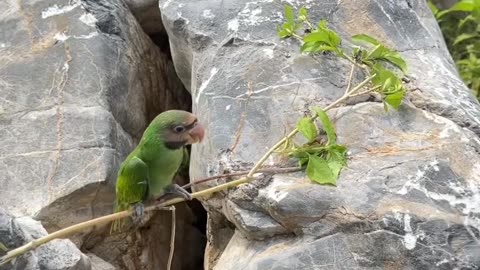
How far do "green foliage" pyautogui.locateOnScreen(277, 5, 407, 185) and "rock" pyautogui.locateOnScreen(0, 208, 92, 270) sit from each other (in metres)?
0.65

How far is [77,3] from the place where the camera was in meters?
3.00

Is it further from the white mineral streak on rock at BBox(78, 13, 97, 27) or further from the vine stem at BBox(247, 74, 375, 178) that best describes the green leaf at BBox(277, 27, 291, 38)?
the white mineral streak on rock at BBox(78, 13, 97, 27)

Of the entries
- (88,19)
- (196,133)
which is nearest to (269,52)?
(196,133)

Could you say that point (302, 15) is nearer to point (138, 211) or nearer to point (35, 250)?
point (138, 211)

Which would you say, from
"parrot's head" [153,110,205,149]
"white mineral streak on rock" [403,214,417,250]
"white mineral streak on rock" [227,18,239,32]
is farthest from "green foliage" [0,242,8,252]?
"white mineral streak on rock" [227,18,239,32]

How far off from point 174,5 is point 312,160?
0.92 metres

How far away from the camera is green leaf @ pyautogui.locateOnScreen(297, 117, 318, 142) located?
2090mm

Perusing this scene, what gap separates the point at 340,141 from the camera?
217cm

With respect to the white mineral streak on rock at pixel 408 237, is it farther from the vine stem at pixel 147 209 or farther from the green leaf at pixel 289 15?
the green leaf at pixel 289 15

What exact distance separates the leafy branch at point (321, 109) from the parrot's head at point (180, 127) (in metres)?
0.17

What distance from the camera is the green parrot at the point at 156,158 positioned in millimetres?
2021

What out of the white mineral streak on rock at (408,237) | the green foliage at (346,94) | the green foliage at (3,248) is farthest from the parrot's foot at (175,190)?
the white mineral streak on rock at (408,237)

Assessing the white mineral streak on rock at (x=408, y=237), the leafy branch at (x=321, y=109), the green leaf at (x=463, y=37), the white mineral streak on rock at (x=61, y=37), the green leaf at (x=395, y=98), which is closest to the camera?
the white mineral streak on rock at (x=408, y=237)

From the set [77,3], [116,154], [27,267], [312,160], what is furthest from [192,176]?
[77,3]
